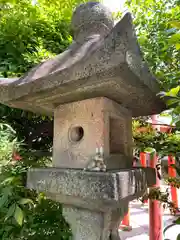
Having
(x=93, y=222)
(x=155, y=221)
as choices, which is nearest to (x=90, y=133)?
(x=93, y=222)

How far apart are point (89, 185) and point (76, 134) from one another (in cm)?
38

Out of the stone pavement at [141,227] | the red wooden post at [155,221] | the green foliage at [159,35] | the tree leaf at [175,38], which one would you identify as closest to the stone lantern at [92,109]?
the tree leaf at [175,38]

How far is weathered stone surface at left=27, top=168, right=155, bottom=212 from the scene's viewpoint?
0.88m

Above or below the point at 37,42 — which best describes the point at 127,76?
below

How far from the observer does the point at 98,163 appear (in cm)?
101

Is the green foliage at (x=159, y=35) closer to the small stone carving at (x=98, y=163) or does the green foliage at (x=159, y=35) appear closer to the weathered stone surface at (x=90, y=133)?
the weathered stone surface at (x=90, y=133)

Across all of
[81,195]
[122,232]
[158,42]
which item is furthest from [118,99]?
[122,232]

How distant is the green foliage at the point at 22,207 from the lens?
4.19ft

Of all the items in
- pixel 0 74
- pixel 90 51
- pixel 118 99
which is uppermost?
pixel 0 74

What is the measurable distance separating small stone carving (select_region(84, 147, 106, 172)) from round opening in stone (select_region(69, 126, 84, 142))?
21 centimetres

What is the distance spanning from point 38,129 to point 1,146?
0.58 metres

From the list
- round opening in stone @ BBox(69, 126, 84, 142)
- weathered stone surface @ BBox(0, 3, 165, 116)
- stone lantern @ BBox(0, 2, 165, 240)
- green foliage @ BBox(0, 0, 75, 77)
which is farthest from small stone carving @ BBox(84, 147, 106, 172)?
green foliage @ BBox(0, 0, 75, 77)

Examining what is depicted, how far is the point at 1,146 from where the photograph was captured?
1.38 m

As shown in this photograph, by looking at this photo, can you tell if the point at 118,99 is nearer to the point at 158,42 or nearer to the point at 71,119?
the point at 71,119
